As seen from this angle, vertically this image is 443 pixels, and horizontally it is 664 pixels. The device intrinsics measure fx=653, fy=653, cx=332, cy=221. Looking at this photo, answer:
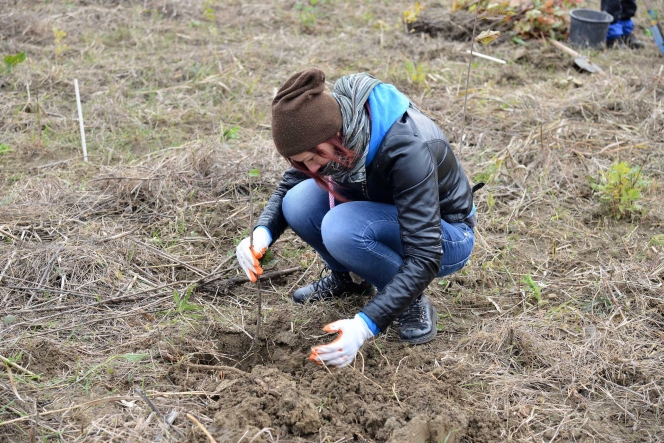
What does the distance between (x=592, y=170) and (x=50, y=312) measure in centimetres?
307

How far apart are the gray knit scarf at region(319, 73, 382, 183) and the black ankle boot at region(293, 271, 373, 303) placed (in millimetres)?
657

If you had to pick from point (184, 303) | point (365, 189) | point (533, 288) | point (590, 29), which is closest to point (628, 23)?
point (590, 29)

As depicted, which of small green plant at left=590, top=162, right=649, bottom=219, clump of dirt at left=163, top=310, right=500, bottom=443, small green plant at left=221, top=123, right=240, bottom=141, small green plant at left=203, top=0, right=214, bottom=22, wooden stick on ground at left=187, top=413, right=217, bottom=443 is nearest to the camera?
wooden stick on ground at left=187, top=413, right=217, bottom=443

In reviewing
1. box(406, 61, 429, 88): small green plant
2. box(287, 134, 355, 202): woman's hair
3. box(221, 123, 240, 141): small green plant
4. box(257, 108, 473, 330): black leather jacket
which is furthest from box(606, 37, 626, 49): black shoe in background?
box(287, 134, 355, 202): woman's hair

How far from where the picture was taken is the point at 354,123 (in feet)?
7.07

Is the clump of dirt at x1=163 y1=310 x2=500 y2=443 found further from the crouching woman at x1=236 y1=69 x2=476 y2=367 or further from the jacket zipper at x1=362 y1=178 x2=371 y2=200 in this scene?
the jacket zipper at x1=362 y1=178 x2=371 y2=200

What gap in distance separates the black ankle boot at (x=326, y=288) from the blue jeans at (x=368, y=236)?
0.67 ft

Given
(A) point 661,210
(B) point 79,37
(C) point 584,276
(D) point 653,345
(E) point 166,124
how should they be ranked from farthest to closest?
(B) point 79,37 < (E) point 166,124 < (A) point 661,210 < (C) point 584,276 < (D) point 653,345

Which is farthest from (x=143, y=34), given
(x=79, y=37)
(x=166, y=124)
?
(x=166, y=124)

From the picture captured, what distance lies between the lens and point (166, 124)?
4453 millimetres

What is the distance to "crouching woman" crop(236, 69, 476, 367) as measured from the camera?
210 cm

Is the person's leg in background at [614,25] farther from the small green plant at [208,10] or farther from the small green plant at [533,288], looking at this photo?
the small green plant at [533,288]

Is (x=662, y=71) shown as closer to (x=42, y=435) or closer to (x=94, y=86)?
(x=94, y=86)

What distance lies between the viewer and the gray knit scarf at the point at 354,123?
2.16 metres
